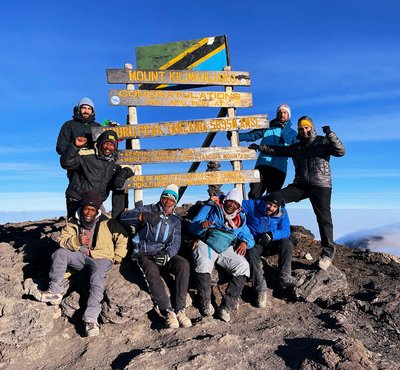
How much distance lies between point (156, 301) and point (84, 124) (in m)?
4.86

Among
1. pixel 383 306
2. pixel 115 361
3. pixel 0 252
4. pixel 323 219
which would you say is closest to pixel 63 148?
pixel 0 252

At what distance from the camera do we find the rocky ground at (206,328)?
591cm

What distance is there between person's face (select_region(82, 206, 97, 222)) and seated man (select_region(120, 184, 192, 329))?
24.8 inches

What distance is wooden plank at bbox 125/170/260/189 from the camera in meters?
9.91

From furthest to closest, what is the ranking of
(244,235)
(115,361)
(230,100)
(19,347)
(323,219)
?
(230,100) < (323,219) < (244,235) < (19,347) < (115,361)

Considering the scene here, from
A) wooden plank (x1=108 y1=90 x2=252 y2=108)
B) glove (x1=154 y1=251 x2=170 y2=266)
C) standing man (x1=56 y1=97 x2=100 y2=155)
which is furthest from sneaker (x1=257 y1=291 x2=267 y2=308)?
standing man (x1=56 y1=97 x2=100 y2=155)

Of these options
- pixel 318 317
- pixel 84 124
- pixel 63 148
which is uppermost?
pixel 84 124

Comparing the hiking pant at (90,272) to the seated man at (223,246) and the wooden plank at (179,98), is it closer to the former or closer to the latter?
the seated man at (223,246)

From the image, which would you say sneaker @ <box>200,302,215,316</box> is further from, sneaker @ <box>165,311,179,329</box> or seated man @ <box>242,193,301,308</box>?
seated man @ <box>242,193,301,308</box>

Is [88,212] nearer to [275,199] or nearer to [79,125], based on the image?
[79,125]

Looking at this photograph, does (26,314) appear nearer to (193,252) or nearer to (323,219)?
(193,252)

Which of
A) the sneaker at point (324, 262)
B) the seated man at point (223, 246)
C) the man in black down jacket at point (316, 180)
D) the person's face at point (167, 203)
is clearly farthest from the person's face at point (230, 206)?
the sneaker at point (324, 262)

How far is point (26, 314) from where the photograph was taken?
7.10 meters

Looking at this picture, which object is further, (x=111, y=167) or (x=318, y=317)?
(x=111, y=167)
